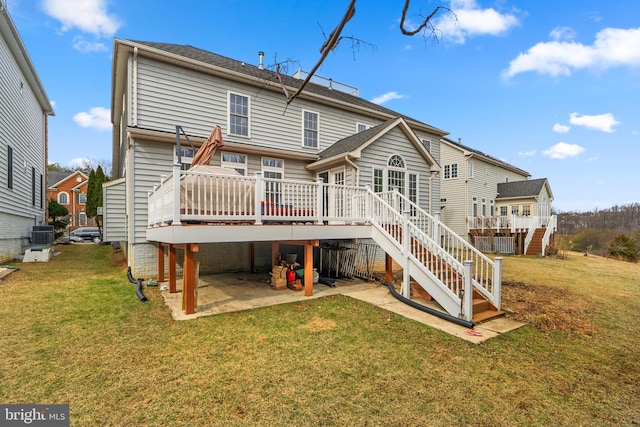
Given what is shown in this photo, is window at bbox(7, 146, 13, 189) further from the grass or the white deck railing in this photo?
the white deck railing

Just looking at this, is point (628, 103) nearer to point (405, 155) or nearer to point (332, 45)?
point (405, 155)

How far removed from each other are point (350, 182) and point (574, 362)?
6.98 metres

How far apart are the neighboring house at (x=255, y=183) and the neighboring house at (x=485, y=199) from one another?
8984 millimetres

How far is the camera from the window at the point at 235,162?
32.8 ft

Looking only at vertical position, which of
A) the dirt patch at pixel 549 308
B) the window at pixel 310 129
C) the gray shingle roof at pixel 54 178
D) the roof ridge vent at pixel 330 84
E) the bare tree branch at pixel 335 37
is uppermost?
the roof ridge vent at pixel 330 84

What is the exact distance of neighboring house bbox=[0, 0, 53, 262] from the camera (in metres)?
10.1

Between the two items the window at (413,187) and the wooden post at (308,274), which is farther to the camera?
the window at (413,187)

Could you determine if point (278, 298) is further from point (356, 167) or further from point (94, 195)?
point (94, 195)

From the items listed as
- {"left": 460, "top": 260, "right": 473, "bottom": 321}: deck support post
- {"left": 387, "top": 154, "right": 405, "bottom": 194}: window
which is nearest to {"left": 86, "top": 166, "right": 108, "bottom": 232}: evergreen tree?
{"left": 387, "top": 154, "right": 405, "bottom": 194}: window

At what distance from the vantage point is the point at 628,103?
13.3 metres

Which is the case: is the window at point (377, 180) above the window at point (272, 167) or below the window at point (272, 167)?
below

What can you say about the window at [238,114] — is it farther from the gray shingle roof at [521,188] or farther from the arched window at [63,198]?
the arched window at [63,198]

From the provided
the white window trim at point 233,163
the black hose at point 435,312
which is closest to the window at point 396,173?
the black hose at point 435,312

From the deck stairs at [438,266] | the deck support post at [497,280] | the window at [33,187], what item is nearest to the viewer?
the deck stairs at [438,266]
